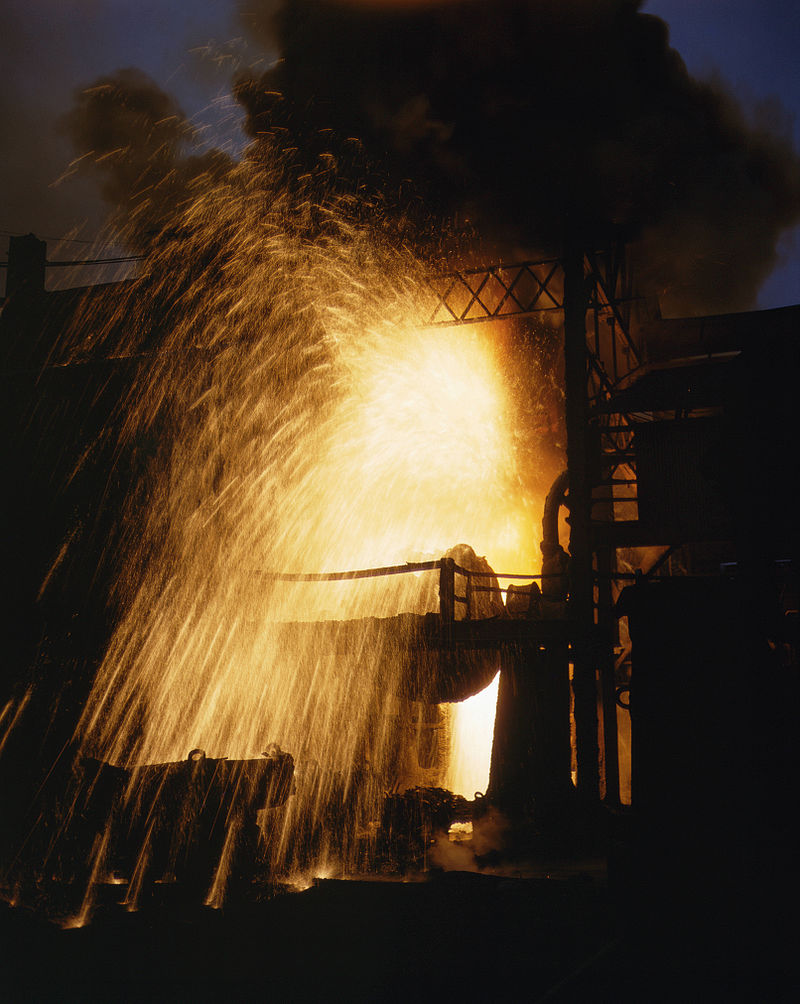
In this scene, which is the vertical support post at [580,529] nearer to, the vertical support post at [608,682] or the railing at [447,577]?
the vertical support post at [608,682]

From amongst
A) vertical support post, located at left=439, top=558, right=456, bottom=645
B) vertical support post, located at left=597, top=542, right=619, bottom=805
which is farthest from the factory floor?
vertical support post, located at left=439, top=558, right=456, bottom=645

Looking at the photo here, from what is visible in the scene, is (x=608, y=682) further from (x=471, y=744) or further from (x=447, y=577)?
(x=471, y=744)

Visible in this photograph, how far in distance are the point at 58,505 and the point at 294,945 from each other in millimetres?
12669

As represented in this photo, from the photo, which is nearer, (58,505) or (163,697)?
(163,697)

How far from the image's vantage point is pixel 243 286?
1596 cm

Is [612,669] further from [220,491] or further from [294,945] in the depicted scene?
[220,491]

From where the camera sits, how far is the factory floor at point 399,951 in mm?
5578

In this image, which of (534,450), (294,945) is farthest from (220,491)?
(294,945)

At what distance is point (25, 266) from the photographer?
2005 centimetres

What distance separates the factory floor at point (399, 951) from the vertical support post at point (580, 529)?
8.67ft

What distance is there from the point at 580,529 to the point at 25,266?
622 inches

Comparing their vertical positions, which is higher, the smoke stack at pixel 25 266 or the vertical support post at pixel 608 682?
the smoke stack at pixel 25 266

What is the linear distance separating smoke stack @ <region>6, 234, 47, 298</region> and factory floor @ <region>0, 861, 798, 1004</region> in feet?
52.3

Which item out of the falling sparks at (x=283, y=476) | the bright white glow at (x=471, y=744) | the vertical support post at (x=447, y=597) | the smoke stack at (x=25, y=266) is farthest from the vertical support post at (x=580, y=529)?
the smoke stack at (x=25, y=266)
